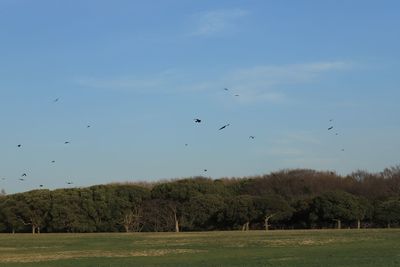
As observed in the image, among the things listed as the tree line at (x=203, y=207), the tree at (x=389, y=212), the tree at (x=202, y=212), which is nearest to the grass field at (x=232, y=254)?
the tree at (x=389, y=212)

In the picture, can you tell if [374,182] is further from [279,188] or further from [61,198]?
[61,198]

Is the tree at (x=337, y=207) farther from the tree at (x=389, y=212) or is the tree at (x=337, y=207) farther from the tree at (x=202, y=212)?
the tree at (x=202, y=212)

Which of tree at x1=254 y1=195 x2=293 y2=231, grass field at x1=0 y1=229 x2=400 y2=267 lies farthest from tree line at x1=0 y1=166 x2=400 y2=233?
grass field at x1=0 y1=229 x2=400 y2=267

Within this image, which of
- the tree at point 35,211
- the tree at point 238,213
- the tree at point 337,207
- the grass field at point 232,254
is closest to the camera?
the grass field at point 232,254

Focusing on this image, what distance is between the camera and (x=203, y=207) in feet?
331

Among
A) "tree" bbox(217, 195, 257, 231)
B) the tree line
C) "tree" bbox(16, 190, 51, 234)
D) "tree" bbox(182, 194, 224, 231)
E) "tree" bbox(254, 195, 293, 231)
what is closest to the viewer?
the tree line

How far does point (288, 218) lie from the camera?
97.7 m

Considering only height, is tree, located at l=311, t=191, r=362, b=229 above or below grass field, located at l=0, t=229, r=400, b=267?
above

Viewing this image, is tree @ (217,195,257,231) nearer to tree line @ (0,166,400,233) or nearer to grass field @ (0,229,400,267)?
tree line @ (0,166,400,233)

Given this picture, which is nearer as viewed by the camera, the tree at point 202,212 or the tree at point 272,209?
the tree at point 272,209

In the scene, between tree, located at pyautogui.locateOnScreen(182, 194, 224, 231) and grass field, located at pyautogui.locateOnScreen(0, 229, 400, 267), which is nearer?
grass field, located at pyautogui.locateOnScreen(0, 229, 400, 267)

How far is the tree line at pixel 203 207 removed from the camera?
94.6 meters

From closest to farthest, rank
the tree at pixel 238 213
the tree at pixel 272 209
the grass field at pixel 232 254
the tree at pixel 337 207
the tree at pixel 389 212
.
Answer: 1. the grass field at pixel 232 254
2. the tree at pixel 389 212
3. the tree at pixel 337 207
4. the tree at pixel 272 209
5. the tree at pixel 238 213

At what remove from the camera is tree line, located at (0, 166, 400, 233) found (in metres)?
94.6
